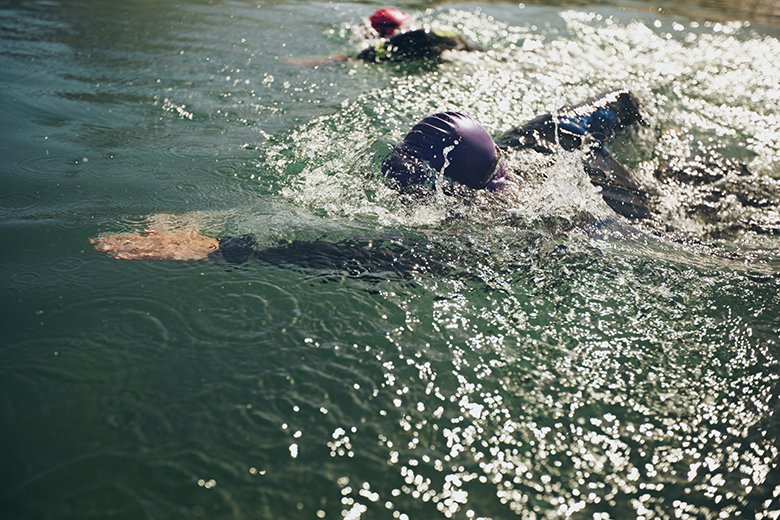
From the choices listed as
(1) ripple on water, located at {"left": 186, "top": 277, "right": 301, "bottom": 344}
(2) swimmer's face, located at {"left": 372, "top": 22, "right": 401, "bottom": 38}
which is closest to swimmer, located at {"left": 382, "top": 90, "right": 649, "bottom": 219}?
(1) ripple on water, located at {"left": 186, "top": 277, "right": 301, "bottom": 344}

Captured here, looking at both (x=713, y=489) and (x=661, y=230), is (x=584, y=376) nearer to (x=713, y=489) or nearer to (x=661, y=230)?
(x=713, y=489)

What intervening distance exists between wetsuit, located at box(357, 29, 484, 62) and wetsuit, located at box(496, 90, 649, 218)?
4.04 metres

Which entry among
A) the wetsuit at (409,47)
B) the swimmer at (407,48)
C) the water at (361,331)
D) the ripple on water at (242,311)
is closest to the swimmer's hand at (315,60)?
the swimmer at (407,48)

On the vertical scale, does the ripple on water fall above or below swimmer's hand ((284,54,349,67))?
below

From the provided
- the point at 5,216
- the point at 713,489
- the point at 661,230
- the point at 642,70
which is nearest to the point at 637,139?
the point at 661,230

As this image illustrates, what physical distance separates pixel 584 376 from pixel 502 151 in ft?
8.89

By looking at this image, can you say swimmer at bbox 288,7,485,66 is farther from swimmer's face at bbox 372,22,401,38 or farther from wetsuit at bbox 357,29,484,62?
swimmer's face at bbox 372,22,401,38

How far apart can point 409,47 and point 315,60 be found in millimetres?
1541

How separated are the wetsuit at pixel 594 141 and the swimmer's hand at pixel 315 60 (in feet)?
15.1

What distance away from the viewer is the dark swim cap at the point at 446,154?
516cm

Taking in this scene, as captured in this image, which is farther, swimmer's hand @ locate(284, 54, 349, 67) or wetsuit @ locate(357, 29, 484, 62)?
wetsuit @ locate(357, 29, 484, 62)

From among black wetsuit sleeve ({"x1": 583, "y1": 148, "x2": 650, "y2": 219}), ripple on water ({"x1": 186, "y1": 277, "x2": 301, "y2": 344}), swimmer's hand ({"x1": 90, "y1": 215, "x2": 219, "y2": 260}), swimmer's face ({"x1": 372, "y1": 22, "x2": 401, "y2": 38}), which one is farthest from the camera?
swimmer's face ({"x1": 372, "y1": 22, "x2": 401, "y2": 38})

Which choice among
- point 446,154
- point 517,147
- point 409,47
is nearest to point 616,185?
point 517,147

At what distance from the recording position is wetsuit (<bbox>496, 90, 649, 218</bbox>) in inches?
235
